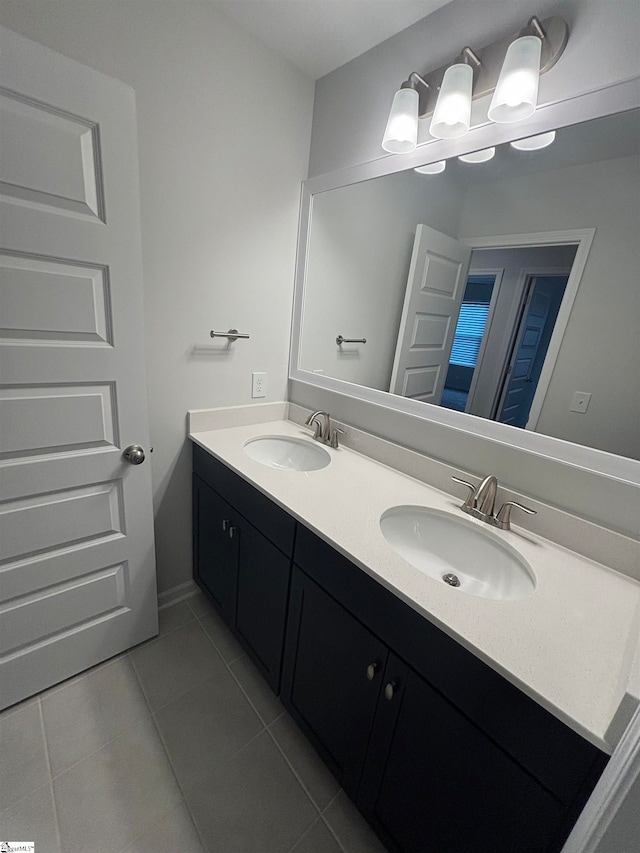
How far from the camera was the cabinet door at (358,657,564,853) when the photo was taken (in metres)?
0.63

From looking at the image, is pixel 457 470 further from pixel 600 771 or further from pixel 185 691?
pixel 185 691

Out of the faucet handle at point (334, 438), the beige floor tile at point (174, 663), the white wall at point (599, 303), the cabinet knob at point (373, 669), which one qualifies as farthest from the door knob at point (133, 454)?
the white wall at point (599, 303)

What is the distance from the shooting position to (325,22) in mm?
1197

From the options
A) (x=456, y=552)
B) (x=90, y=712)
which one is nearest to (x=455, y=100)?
(x=456, y=552)

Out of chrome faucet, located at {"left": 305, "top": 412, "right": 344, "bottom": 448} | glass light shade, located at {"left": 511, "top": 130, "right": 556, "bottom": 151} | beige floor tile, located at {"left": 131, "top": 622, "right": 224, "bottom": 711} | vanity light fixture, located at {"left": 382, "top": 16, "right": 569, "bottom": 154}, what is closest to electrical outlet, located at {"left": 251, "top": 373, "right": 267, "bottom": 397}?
chrome faucet, located at {"left": 305, "top": 412, "right": 344, "bottom": 448}

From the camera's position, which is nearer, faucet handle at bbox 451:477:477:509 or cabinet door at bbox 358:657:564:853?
cabinet door at bbox 358:657:564:853

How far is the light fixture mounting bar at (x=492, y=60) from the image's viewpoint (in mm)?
884

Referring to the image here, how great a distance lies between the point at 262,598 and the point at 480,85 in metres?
1.75

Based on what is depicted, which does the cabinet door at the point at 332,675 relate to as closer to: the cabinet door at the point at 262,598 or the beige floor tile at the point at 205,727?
the cabinet door at the point at 262,598

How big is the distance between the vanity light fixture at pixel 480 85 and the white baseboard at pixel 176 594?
79.8 inches

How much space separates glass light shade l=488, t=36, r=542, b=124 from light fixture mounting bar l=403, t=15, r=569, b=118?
0.03m

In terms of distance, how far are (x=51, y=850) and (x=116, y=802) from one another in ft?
0.50

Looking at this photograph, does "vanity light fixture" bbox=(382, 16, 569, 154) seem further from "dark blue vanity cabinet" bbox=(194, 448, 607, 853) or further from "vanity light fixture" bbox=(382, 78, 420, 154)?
"dark blue vanity cabinet" bbox=(194, 448, 607, 853)

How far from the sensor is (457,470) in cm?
121
